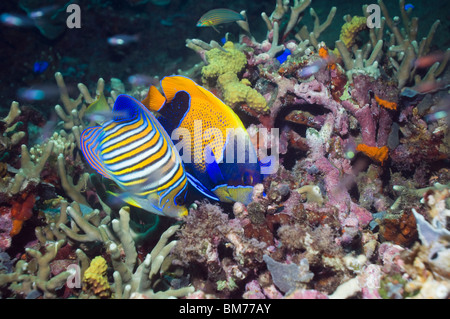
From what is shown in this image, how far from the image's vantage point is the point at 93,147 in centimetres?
177

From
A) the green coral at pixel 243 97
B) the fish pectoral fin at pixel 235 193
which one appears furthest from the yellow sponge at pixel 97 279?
the green coral at pixel 243 97

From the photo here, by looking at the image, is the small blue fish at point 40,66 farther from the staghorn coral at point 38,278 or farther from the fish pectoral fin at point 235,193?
the fish pectoral fin at point 235,193

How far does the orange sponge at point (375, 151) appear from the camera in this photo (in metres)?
2.54

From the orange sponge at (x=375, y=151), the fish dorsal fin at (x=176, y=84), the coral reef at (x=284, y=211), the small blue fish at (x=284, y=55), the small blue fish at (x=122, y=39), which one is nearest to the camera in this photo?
the coral reef at (x=284, y=211)

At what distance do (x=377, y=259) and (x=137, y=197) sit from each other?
2.01m

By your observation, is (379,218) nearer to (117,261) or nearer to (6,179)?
(117,261)

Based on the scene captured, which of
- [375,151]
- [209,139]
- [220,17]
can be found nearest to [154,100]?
[209,139]

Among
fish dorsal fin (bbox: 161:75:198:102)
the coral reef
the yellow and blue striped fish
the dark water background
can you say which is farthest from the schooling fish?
fish dorsal fin (bbox: 161:75:198:102)

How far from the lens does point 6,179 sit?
2.25 metres

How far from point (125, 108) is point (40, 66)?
269 inches

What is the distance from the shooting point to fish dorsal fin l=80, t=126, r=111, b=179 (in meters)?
1.73

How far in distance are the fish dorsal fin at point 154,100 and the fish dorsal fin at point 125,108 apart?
1.17 feet

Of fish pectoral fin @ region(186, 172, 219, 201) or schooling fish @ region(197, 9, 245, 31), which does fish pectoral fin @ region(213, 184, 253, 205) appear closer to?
fish pectoral fin @ region(186, 172, 219, 201)

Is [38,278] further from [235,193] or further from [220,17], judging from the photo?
[220,17]
